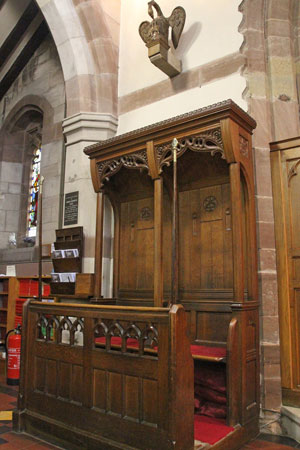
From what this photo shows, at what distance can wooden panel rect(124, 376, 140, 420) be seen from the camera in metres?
2.38

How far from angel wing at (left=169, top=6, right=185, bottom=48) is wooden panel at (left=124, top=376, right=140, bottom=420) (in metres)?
3.33

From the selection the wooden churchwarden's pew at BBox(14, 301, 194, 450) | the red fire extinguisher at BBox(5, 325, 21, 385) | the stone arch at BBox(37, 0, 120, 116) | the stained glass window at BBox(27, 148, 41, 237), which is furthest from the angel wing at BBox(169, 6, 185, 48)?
the red fire extinguisher at BBox(5, 325, 21, 385)

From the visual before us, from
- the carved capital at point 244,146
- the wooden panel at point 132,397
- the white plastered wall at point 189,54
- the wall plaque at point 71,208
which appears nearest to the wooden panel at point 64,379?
the wooden panel at point 132,397

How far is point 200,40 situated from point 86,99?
4.65 ft

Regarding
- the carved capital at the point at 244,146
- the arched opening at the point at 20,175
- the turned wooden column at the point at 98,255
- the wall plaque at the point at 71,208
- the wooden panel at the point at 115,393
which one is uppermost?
the arched opening at the point at 20,175

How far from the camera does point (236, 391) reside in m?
2.79

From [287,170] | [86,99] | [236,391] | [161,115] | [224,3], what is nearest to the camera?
[236,391]

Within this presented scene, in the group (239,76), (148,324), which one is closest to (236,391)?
(148,324)

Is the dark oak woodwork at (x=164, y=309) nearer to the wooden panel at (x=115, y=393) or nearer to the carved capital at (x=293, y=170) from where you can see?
the wooden panel at (x=115, y=393)

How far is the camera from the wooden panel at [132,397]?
2.38 metres

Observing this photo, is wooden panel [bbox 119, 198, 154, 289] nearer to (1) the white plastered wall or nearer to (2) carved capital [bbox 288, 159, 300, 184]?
(1) the white plastered wall

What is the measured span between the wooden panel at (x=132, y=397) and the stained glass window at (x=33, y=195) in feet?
14.4

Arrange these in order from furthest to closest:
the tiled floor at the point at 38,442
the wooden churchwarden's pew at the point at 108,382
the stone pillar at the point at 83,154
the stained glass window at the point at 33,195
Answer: the stained glass window at the point at 33,195
the stone pillar at the point at 83,154
the tiled floor at the point at 38,442
the wooden churchwarden's pew at the point at 108,382

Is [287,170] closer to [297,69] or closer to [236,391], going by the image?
[297,69]
